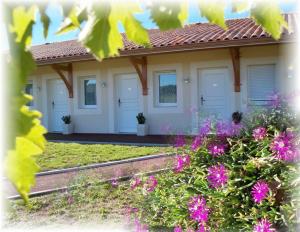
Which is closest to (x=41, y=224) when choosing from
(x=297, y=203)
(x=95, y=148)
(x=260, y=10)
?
(x=297, y=203)

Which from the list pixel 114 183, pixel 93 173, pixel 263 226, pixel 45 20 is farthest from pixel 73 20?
pixel 93 173

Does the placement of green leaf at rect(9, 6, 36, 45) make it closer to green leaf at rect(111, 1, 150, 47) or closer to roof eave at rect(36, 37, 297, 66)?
green leaf at rect(111, 1, 150, 47)

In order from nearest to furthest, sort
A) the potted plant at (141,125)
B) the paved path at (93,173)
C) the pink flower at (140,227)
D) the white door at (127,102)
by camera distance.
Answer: the pink flower at (140,227), the paved path at (93,173), the potted plant at (141,125), the white door at (127,102)

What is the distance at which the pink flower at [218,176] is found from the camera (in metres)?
3.43

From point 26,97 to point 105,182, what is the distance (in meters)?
5.41

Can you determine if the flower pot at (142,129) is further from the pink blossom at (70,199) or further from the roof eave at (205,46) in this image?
the pink blossom at (70,199)

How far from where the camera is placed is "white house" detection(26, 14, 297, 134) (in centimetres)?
1228

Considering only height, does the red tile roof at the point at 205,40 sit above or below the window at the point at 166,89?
above

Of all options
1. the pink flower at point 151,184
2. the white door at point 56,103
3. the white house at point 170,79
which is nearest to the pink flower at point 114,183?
the pink flower at point 151,184

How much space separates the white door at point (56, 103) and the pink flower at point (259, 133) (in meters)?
13.7

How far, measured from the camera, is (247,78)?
12.6 metres

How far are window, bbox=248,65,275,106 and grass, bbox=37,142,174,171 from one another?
13.4ft

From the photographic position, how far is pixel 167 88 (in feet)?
46.4

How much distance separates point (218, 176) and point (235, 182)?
0.47 feet
